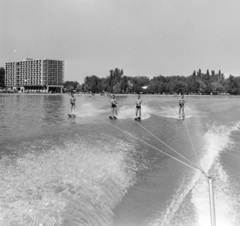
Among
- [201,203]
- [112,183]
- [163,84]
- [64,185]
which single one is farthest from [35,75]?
[201,203]

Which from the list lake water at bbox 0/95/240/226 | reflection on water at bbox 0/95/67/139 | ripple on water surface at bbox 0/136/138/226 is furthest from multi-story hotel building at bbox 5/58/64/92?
ripple on water surface at bbox 0/136/138/226

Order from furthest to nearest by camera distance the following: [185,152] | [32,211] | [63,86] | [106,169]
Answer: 1. [63,86]
2. [185,152]
3. [106,169]
4. [32,211]

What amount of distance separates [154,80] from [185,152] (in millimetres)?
151416

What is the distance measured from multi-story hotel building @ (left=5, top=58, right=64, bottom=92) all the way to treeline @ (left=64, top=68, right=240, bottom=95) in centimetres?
2854

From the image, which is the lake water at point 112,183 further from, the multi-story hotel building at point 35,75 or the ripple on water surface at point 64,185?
the multi-story hotel building at point 35,75

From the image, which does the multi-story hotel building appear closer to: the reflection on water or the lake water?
the reflection on water

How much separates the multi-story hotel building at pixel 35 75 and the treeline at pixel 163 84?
28542mm

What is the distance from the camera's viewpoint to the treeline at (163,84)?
13950cm

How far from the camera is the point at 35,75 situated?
7407 inches

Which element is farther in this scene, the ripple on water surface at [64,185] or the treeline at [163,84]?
the treeline at [163,84]

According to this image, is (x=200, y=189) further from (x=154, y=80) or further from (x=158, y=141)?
(x=154, y=80)

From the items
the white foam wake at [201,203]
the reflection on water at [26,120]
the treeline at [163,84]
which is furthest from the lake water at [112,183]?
the treeline at [163,84]

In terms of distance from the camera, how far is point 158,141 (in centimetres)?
1259

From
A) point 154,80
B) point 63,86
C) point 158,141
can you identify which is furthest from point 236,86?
point 158,141
